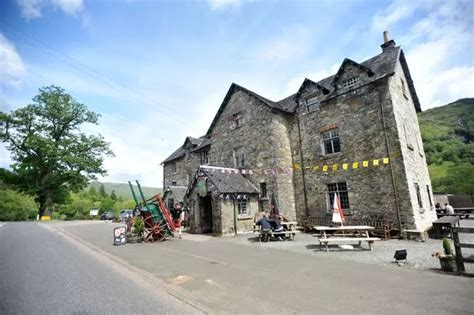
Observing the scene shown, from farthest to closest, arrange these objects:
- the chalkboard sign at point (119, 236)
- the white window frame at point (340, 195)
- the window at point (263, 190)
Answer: the window at point (263, 190), the white window frame at point (340, 195), the chalkboard sign at point (119, 236)

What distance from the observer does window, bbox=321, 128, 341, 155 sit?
51.5 feet

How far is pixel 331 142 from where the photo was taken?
1602 cm

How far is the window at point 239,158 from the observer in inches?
780

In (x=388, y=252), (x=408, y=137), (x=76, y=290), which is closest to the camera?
(x=76, y=290)

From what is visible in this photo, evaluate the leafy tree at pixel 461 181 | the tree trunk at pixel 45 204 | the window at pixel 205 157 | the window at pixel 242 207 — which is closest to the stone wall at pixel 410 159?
the window at pixel 242 207

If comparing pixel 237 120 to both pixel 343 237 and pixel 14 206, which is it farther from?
pixel 14 206

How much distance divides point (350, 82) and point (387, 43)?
193 inches

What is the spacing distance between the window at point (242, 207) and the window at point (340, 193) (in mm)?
5455

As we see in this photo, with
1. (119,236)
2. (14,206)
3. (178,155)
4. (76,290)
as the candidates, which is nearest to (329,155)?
(119,236)

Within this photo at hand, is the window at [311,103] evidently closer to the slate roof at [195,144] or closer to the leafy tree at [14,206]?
the slate roof at [195,144]

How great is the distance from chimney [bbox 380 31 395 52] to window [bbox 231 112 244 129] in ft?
37.0

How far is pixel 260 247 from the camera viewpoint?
36.6ft

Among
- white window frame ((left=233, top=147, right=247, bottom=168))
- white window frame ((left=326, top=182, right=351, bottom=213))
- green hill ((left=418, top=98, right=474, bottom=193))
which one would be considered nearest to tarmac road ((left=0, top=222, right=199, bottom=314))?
white window frame ((left=326, top=182, right=351, bottom=213))

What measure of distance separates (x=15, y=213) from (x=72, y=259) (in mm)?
54232
